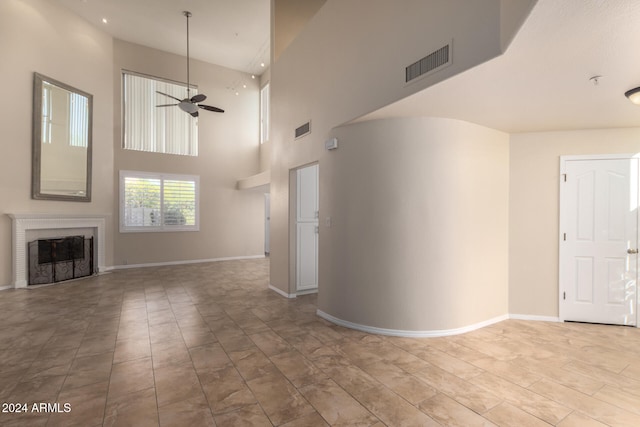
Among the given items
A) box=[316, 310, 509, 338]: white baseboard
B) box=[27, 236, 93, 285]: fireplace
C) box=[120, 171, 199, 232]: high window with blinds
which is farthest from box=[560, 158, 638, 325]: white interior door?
box=[27, 236, 93, 285]: fireplace

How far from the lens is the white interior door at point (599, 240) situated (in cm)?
390

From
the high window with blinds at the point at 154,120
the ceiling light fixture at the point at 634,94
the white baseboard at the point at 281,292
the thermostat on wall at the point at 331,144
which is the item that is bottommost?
the white baseboard at the point at 281,292

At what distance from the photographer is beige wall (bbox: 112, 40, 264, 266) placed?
26.4 feet

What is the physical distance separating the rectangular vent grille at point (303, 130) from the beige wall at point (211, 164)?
5.16 meters

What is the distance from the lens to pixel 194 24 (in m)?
7.33

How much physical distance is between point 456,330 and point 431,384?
4.21 feet

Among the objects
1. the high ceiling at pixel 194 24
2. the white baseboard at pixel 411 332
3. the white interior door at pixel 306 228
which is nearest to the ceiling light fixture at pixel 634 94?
the white baseboard at pixel 411 332

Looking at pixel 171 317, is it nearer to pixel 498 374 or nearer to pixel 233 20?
pixel 498 374

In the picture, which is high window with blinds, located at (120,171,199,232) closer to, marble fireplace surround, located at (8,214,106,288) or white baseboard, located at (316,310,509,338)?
marble fireplace surround, located at (8,214,106,288)

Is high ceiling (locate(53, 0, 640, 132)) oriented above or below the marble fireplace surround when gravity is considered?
above

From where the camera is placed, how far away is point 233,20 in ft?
23.6

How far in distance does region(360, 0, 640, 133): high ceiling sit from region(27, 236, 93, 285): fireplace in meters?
6.68

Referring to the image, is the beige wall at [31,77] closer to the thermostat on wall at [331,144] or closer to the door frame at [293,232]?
the door frame at [293,232]

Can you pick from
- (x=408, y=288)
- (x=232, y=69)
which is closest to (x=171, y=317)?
(x=408, y=288)
